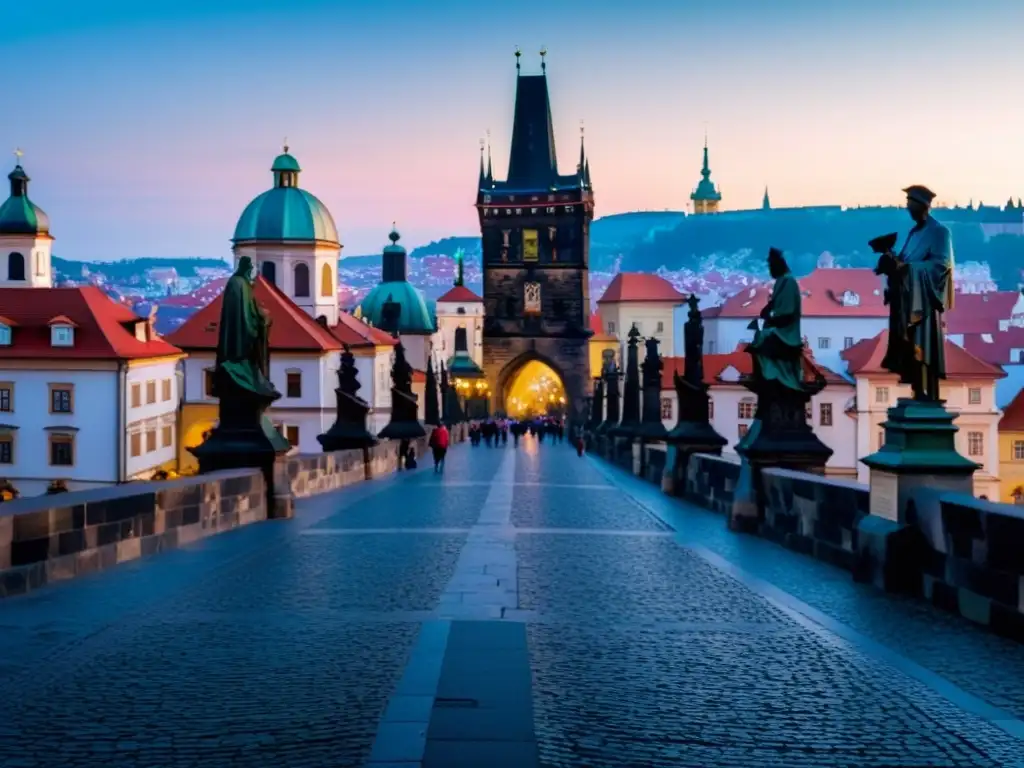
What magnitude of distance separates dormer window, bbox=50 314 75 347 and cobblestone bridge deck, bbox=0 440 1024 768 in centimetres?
4897

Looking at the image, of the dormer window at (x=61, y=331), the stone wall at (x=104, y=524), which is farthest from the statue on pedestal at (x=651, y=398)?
the dormer window at (x=61, y=331)

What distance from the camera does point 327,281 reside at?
83500mm

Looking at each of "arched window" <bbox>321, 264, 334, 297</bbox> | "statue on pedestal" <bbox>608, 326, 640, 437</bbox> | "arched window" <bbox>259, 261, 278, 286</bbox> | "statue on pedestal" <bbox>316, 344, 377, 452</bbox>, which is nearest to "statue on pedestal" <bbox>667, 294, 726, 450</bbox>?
→ "statue on pedestal" <bbox>316, 344, 377, 452</bbox>

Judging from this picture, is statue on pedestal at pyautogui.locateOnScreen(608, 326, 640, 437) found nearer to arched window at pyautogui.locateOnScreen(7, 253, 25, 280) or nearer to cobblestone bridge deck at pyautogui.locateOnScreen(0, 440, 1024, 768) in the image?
cobblestone bridge deck at pyautogui.locateOnScreen(0, 440, 1024, 768)

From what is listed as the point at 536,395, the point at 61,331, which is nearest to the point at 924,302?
the point at 61,331

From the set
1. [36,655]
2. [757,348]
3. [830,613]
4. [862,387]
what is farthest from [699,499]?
[862,387]

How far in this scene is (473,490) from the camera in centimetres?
2381

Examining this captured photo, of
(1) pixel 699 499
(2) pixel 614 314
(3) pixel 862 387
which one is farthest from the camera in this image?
(2) pixel 614 314

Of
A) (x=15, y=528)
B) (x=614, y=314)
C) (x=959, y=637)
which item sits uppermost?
(x=614, y=314)

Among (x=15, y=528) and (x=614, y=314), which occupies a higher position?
(x=614, y=314)

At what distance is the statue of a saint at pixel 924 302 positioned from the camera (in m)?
10.2

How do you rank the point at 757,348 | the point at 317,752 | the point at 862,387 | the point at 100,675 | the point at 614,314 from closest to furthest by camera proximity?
the point at 317,752 → the point at 100,675 → the point at 757,348 → the point at 862,387 → the point at 614,314

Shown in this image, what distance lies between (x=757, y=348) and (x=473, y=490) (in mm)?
9414

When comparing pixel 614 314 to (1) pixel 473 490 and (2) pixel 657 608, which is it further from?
(2) pixel 657 608
